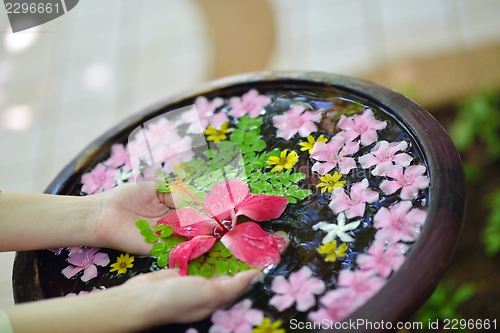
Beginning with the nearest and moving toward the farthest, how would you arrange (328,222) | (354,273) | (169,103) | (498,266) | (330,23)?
(354,273) < (328,222) < (169,103) < (498,266) < (330,23)

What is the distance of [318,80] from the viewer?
4.39 ft

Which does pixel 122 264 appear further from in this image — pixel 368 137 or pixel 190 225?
pixel 368 137

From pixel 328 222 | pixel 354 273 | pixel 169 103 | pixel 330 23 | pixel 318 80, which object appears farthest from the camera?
pixel 330 23

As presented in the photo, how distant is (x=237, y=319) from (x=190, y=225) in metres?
0.26

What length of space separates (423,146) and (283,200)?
0.31 m

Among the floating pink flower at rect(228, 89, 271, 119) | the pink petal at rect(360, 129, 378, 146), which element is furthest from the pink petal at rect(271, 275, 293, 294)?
the floating pink flower at rect(228, 89, 271, 119)

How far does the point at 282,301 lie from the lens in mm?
958

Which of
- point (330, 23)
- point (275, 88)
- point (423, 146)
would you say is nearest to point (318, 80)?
point (275, 88)

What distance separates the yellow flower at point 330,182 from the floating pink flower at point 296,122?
15 centimetres

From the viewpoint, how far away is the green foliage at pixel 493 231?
1931 millimetres

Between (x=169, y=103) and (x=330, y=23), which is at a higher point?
(x=330, y=23)

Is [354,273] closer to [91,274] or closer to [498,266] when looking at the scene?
[91,274]

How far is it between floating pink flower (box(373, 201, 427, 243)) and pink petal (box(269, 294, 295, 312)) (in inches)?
7.9

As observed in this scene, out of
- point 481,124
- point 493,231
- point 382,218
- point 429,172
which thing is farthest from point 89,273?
point 481,124
